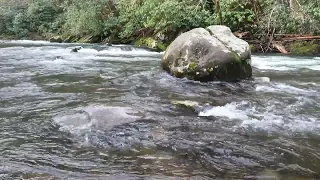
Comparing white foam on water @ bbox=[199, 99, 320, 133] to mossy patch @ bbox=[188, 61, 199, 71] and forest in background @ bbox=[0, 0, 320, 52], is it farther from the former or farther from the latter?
forest in background @ bbox=[0, 0, 320, 52]

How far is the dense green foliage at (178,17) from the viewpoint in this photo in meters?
14.8

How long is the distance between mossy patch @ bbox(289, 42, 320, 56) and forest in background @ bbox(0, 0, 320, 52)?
2.22 feet

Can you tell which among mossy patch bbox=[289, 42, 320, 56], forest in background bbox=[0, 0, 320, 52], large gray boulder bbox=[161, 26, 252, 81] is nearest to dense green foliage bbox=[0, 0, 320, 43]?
forest in background bbox=[0, 0, 320, 52]

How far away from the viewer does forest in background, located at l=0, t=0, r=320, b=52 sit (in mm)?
14867

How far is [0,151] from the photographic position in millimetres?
3977

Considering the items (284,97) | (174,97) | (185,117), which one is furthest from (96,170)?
(284,97)

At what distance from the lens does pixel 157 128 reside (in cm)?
478

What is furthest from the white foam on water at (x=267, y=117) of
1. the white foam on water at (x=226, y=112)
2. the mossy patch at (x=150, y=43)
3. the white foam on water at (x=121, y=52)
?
the mossy patch at (x=150, y=43)

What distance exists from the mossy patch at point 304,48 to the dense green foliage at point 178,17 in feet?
2.22

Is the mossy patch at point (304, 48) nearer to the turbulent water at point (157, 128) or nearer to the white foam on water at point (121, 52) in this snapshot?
the white foam on water at point (121, 52)

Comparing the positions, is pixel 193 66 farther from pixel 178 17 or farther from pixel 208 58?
pixel 178 17

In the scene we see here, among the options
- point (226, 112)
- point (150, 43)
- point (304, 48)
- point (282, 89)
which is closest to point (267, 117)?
point (226, 112)

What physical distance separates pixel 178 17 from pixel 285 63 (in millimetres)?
6831

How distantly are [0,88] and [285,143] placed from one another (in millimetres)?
5566
